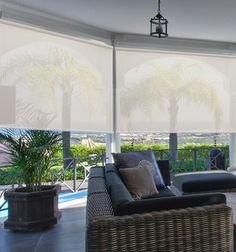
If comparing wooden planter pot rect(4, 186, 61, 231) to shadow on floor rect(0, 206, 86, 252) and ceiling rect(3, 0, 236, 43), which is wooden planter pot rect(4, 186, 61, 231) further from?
ceiling rect(3, 0, 236, 43)

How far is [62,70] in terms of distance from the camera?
15.5ft

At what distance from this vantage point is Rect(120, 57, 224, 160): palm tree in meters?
5.56

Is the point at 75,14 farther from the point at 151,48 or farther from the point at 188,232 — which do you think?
the point at 188,232

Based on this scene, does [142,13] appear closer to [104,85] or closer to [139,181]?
[104,85]

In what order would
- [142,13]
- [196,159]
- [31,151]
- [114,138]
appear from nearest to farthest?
1. [31,151]
2. [142,13]
3. [114,138]
4. [196,159]

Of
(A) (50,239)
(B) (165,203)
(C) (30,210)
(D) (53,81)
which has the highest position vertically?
(D) (53,81)

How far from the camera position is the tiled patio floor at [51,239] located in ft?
9.95

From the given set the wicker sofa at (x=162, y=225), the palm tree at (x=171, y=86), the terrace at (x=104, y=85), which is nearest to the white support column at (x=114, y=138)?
the terrace at (x=104, y=85)

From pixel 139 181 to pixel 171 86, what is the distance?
10.00 ft

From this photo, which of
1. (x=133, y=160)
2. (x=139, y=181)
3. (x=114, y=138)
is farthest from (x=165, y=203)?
(x=114, y=138)

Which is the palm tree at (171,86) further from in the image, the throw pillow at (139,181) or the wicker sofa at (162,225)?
the wicker sofa at (162,225)

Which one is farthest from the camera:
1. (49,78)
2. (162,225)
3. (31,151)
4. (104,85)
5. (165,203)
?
(104,85)

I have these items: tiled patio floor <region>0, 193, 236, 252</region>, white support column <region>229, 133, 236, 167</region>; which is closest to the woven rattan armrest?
tiled patio floor <region>0, 193, 236, 252</region>

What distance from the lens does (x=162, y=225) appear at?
5.60 ft
